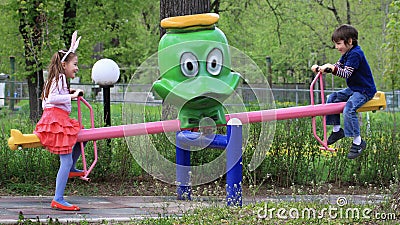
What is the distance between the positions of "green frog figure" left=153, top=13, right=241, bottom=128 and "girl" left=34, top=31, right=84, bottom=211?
1.00 meters

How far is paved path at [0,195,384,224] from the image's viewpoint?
19.0 ft

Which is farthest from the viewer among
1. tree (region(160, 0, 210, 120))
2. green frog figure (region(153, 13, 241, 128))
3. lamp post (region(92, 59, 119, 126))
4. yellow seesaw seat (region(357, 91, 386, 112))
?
lamp post (region(92, 59, 119, 126))

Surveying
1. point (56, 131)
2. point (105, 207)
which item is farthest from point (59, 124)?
point (105, 207)

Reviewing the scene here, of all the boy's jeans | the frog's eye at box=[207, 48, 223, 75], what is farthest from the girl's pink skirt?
the boy's jeans

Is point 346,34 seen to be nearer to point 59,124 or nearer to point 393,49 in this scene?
point 59,124

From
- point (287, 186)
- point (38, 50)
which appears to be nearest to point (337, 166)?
point (287, 186)

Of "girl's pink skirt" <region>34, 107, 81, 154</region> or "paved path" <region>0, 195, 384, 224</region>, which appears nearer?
"paved path" <region>0, 195, 384, 224</region>

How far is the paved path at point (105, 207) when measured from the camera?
5805mm

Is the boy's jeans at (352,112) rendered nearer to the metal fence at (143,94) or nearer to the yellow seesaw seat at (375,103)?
the yellow seesaw seat at (375,103)

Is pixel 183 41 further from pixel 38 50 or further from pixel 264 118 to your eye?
pixel 38 50

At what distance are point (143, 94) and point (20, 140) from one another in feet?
4.34

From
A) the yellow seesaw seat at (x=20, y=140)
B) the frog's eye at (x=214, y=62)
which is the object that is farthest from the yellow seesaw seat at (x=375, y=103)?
the yellow seesaw seat at (x=20, y=140)

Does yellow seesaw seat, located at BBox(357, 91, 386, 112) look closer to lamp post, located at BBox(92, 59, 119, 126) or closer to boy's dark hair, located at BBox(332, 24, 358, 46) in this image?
boy's dark hair, located at BBox(332, 24, 358, 46)

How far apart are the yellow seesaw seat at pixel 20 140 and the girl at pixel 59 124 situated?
0.06 metres
